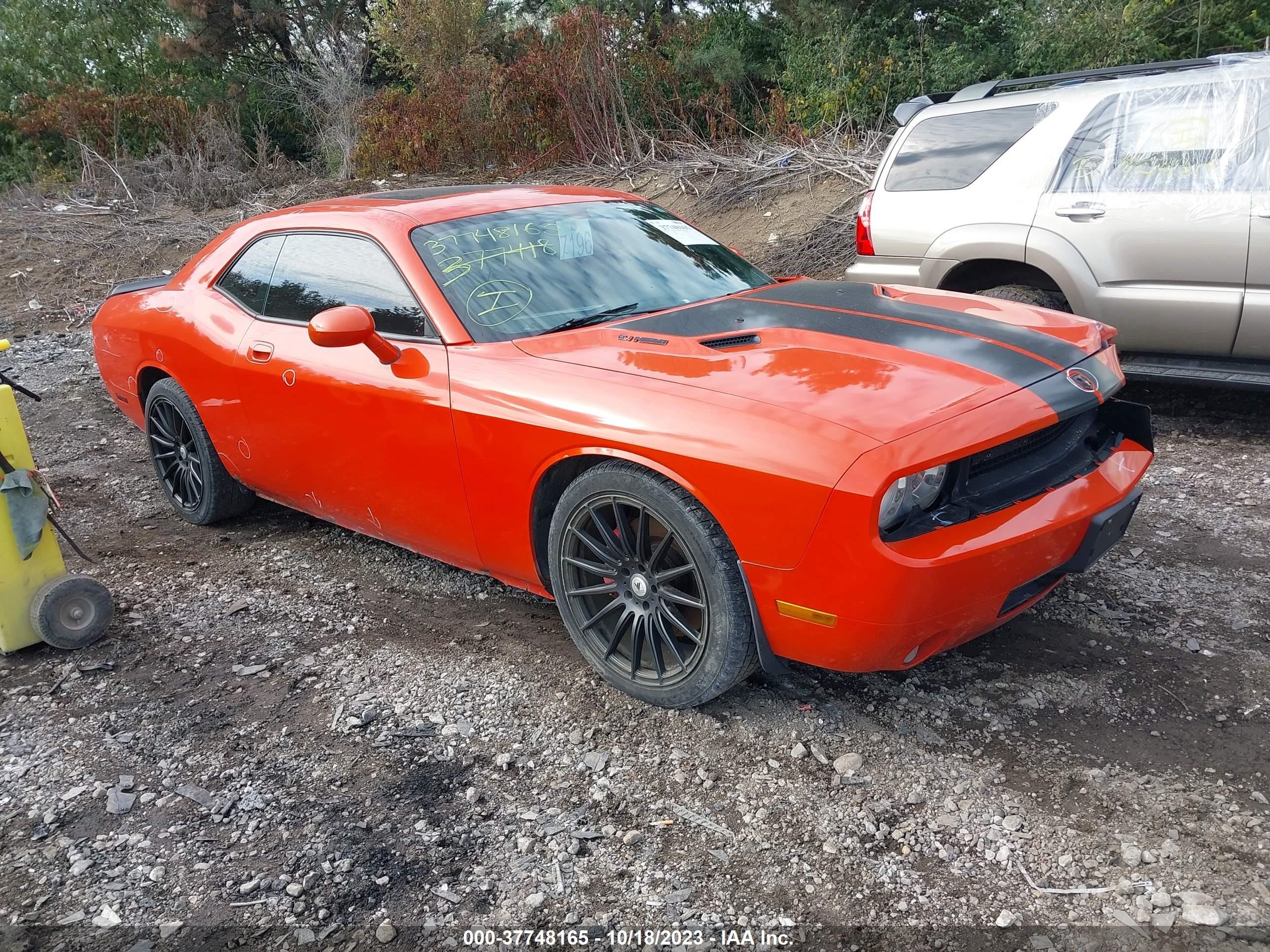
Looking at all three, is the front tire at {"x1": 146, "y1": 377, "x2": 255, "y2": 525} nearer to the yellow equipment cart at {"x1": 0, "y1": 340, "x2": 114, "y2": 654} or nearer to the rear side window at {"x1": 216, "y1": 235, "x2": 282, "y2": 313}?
the rear side window at {"x1": 216, "y1": 235, "x2": 282, "y2": 313}

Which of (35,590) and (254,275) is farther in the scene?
(254,275)

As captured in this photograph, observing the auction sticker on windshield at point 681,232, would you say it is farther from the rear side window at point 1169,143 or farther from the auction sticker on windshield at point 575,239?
the rear side window at point 1169,143

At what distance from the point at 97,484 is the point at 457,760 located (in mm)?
3971

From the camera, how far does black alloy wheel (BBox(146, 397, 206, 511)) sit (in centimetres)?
501

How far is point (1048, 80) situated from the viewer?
18.6 ft

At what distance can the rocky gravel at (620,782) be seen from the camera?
7.88ft

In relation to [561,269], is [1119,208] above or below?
below

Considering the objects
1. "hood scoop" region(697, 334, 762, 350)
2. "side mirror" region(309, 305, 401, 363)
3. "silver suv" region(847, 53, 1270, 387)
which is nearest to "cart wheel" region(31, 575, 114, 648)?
"side mirror" region(309, 305, 401, 363)

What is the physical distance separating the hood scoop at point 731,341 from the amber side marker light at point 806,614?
0.90m

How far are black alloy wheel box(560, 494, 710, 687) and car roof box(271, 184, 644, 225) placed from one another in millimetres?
1526

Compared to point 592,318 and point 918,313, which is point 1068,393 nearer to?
point 918,313

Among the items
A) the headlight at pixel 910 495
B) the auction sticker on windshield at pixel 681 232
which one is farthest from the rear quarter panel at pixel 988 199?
the headlight at pixel 910 495

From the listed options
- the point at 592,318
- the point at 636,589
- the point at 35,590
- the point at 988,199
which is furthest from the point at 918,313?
the point at 35,590

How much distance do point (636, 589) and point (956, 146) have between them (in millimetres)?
4051
